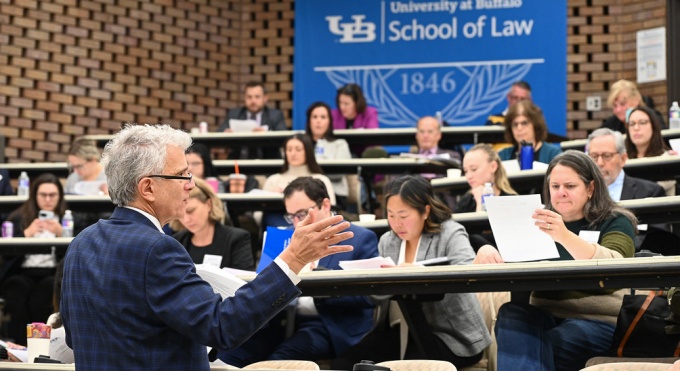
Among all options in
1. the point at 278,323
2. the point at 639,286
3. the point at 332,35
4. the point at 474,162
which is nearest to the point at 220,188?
the point at 474,162

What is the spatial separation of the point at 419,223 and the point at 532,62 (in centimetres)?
491

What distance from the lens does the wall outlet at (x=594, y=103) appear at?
9281 millimetres

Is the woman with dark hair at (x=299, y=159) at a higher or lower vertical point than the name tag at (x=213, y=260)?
higher

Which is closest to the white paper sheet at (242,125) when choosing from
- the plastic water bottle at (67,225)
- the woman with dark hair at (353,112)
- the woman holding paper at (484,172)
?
the woman with dark hair at (353,112)

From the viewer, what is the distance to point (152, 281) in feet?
7.69

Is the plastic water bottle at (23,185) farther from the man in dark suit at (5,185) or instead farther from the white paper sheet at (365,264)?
the white paper sheet at (365,264)

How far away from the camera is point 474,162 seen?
222 inches

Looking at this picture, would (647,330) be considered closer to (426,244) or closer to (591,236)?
(591,236)

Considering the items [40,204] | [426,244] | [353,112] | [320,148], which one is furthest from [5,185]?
[426,244]

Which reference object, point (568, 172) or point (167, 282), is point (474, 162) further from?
point (167, 282)

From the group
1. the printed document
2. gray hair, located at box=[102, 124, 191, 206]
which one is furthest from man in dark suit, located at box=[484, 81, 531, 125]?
gray hair, located at box=[102, 124, 191, 206]

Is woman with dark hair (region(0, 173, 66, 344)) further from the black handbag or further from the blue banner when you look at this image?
the black handbag

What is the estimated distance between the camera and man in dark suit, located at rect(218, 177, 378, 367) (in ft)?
14.1

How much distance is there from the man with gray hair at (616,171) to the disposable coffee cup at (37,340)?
9.81ft
